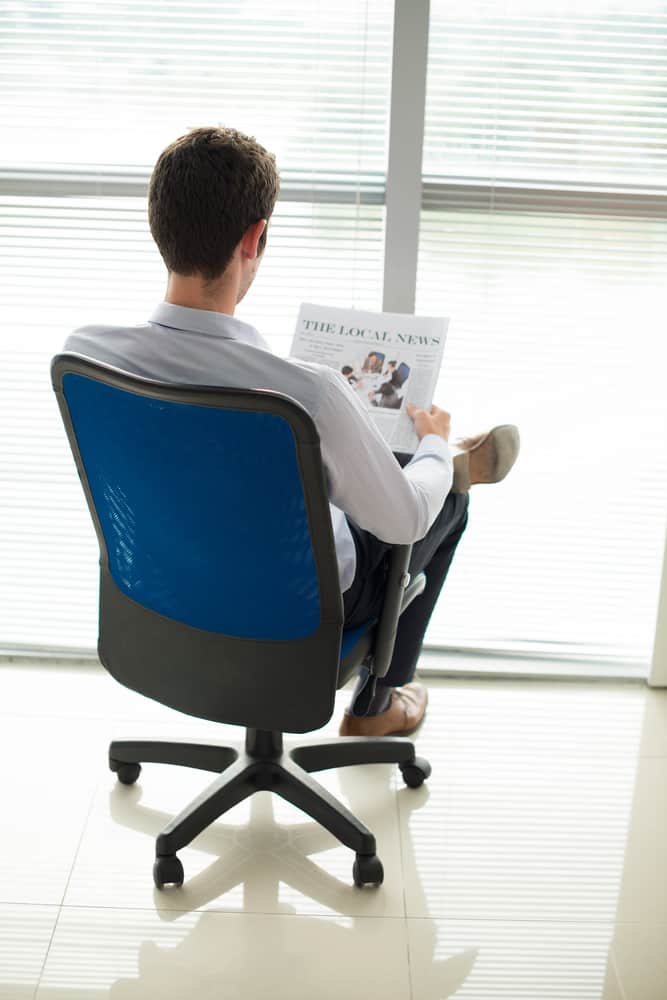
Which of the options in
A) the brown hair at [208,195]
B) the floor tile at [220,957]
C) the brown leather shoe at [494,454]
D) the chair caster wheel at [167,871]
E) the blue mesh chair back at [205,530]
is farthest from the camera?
the brown leather shoe at [494,454]

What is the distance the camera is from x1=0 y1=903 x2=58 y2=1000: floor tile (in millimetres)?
1703

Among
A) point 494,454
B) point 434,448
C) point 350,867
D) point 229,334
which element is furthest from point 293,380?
point 350,867

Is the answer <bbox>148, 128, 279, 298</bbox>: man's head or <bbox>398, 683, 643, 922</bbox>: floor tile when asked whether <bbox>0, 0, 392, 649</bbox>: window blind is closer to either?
<bbox>148, 128, 279, 298</bbox>: man's head

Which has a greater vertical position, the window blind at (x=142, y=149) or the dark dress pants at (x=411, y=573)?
the window blind at (x=142, y=149)

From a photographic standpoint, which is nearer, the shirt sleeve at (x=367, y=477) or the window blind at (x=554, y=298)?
the shirt sleeve at (x=367, y=477)

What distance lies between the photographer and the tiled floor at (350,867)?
1.75 meters

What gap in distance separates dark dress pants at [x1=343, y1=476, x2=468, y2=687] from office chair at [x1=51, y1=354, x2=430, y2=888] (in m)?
0.04

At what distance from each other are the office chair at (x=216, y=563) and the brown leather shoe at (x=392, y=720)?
0.45 m

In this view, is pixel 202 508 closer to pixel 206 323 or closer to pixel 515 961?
pixel 206 323

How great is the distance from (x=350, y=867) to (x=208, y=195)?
49.4 inches

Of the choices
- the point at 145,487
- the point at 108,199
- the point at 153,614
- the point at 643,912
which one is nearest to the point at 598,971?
the point at 643,912

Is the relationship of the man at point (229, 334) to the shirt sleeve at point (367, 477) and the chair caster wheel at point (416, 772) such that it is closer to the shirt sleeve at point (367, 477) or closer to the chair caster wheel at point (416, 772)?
the shirt sleeve at point (367, 477)

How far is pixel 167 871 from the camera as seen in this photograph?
192 cm

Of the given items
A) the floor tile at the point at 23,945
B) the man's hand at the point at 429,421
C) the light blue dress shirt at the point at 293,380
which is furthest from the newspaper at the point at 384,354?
the floor tile at the point at 23,945
